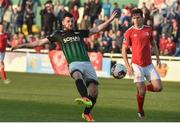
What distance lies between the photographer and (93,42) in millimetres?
35000

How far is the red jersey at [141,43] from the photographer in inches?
655

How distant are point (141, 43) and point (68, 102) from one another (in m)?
3.96

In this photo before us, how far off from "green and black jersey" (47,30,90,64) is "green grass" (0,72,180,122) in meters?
1.29

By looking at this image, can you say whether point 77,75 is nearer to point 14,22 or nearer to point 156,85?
point 156,85

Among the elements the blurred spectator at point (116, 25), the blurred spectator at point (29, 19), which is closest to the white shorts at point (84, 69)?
the blurred spectator at point (116, 25)

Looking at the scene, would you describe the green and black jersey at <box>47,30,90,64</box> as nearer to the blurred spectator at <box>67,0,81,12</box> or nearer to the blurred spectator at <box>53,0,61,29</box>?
the blurred spectator at <box>53,0,61,29</box>

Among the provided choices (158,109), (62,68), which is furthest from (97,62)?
(158,109)

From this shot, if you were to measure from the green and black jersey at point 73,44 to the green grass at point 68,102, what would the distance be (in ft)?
4.23

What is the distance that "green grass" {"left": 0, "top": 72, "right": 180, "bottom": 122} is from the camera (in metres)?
15.9

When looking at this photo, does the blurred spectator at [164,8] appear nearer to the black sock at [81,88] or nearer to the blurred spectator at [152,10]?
the blurred spectator at [152,10]

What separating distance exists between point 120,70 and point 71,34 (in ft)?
5.31

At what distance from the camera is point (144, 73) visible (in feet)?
54.7

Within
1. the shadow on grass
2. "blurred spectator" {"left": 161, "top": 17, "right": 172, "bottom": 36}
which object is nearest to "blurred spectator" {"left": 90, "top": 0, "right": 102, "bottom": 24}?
"blurred spectator" {"left": 161, "top": 17, "right": 172, "bottom": 36}

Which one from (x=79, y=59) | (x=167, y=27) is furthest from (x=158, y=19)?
(x=79, y=59)
